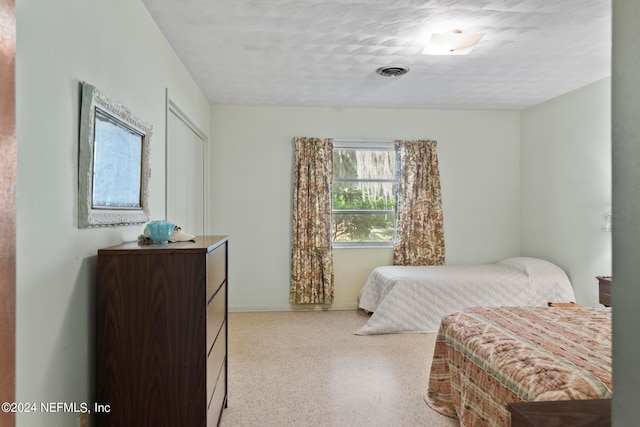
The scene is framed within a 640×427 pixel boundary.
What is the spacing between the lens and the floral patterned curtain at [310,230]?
446 cm

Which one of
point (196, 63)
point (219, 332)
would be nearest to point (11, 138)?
point (219, 332)

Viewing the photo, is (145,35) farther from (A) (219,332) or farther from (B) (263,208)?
(B) (263,208)

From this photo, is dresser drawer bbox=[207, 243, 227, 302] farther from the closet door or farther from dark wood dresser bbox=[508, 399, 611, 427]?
dark wood dresser bbox=[508, 399, 611, 427]

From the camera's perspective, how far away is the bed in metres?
3.73

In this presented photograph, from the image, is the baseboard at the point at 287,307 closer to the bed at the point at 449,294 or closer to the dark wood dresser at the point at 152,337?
the bed at the point at 449,294

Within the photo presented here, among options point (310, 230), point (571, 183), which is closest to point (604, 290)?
point (571, 183)

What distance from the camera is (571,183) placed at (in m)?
3.96

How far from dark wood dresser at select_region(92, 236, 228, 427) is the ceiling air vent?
248cm

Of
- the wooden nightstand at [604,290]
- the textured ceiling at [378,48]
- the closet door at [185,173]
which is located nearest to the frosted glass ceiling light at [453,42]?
the textured ceiling at [378,48]

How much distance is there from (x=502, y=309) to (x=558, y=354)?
739mm

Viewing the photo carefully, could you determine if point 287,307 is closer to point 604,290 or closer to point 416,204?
point 416,204

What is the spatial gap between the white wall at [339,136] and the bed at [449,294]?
32.5 inches

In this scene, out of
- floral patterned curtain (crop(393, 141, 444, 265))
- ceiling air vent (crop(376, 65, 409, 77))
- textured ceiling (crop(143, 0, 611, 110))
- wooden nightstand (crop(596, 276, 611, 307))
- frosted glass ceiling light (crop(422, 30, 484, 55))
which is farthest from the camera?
floral patterned curtain (crop(393, 141, 444, 265))

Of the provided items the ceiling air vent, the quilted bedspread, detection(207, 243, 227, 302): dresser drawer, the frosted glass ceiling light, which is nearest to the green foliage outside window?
the ceiling air vent
